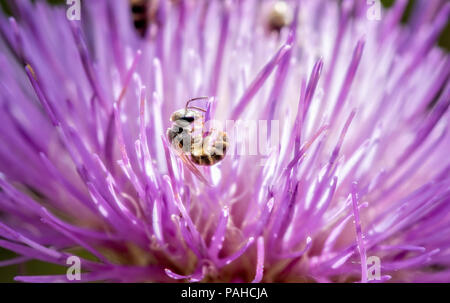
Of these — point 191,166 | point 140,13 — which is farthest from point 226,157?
point 140,13

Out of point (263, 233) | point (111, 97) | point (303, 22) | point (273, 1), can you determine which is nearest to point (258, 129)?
point (263, 233)

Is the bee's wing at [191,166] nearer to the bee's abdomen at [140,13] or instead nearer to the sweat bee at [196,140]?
the sweat bee at [196,140]

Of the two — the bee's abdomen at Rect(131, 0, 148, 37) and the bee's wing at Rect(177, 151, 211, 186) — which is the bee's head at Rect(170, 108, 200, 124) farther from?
the bee's abdomen at Rect(131, 0, 148, 37)

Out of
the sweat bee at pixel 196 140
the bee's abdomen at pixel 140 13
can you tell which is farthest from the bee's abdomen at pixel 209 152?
the bee's abdomen at pixel 140 13

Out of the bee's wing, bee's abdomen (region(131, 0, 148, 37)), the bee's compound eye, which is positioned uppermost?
bee's abdomen (region(131, 0, 148, 37))

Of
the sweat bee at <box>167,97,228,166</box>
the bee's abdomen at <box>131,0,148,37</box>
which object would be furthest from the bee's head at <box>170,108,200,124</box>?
the bee's abdomen at <box>131,0,148,37</box>
